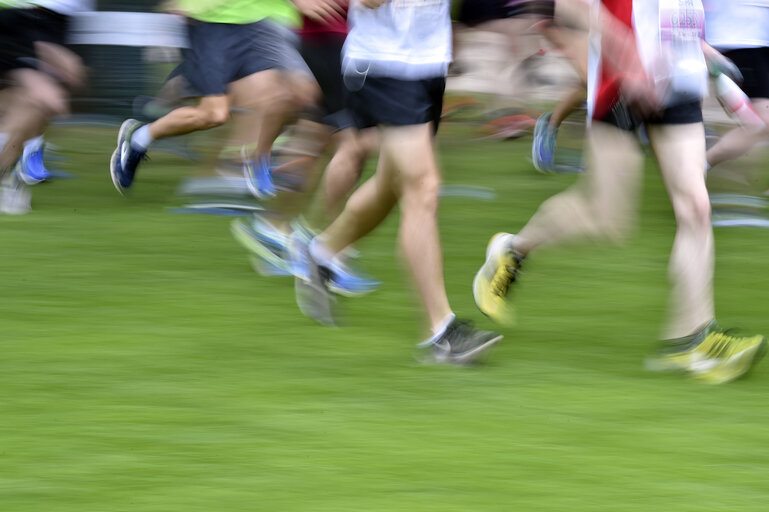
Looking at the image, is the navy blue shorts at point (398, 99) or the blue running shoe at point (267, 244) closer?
the navy blue shorts at point (398, 99)

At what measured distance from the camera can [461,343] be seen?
4.68 m

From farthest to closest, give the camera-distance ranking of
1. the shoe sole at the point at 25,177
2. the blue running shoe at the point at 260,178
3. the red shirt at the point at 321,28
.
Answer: the shoe sole at the point at 25,177, the blue running shoe at the point at 260,178, the red shirt at the point at 321,28

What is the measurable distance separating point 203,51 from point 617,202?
10.4 ft

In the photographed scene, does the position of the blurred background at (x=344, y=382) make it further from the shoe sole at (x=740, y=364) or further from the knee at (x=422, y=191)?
the knee at (x=422, y=191)

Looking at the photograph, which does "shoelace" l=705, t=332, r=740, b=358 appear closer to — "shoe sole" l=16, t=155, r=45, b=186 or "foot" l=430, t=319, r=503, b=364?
"foot" l=430, t=319, r=503, b=364

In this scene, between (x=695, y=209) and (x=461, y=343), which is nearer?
(x=695, y=209)

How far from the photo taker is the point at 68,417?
13.3 feet

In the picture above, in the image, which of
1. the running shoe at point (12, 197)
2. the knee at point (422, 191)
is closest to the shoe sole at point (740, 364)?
the knee at point (422, 191)

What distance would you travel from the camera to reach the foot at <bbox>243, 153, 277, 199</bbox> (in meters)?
7.45

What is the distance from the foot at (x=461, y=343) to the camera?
15.3 feet

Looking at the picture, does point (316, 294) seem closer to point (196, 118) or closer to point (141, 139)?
point (196, 118)

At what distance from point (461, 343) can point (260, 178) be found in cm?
300

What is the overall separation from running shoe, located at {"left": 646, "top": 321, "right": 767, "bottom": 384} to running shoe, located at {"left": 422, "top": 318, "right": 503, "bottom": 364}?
60 centimetres

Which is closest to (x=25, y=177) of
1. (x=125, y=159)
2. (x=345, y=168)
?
(x=125, y=159)
